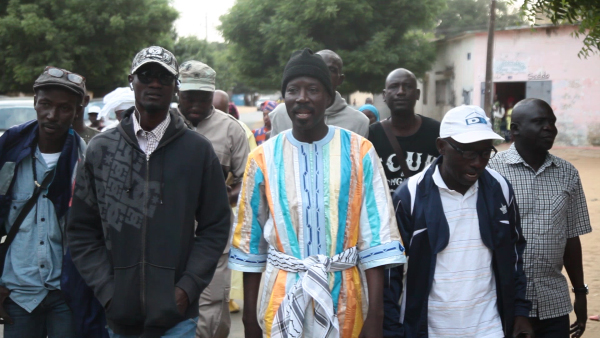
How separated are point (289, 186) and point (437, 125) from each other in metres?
2.30

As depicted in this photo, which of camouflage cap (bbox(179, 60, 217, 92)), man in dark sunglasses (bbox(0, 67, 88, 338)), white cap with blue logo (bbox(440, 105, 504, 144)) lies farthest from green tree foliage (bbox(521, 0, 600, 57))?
man in dark sunglasses (bbox(0, 67, 88, 338))

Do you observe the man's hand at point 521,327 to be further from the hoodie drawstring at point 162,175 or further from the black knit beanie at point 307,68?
the hoodie drawstring at point 162,175

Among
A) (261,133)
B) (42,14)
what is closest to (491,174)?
(261,133)

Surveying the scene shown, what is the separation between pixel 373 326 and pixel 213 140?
7.49 ft

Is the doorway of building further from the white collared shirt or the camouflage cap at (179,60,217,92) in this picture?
the white collared shirt

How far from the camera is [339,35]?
30.4m

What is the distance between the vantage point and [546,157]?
13.5 ft

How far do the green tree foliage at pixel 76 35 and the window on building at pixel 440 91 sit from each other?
1517 centimetres

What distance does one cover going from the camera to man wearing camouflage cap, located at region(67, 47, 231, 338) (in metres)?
3.08

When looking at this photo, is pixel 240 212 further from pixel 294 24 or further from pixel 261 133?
pixel 294 24

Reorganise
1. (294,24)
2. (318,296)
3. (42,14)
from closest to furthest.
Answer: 1. (318,296)
2. (42,14)
3. (294,24)

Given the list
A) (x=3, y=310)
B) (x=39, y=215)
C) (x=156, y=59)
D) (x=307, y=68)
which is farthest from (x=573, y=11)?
(x=3, y=310)

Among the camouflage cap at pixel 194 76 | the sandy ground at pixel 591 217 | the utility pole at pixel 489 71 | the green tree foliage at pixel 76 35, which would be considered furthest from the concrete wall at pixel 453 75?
the camouflage cap at pixel 194 76

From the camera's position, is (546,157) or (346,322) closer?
(346,322)
